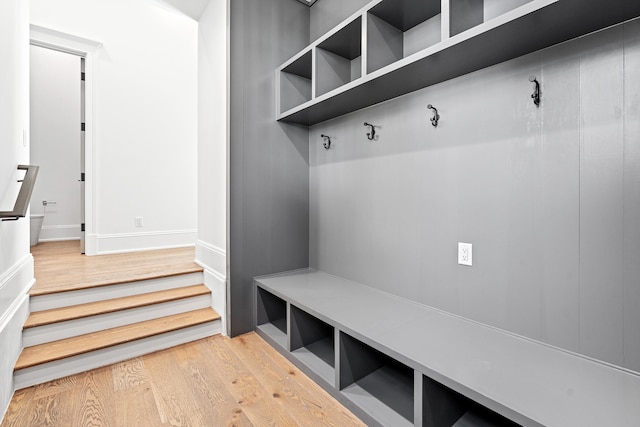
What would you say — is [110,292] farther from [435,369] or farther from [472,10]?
[472,10]

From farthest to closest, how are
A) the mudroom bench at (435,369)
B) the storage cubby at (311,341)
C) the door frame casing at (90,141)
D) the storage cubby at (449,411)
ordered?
the door frame casing at (90,141) → the storage cubby at (311,341) → the storage cubby at (449,411) → the mudroom bench at (435,369)

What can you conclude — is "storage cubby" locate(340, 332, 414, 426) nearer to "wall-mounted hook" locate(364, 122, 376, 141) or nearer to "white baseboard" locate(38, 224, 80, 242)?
"wall-mounted hook" locate(364, 122, 376, 141)

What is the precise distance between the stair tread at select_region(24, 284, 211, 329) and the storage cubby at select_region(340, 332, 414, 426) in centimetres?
144

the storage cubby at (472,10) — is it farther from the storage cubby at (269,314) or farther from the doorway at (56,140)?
the doorway at (56,140)

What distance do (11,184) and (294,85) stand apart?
198 centimetres

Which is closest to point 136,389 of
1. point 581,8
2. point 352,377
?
point 352,377

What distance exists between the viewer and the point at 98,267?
2811mm

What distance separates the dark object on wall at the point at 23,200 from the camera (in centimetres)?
152

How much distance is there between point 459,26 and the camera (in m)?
1.36

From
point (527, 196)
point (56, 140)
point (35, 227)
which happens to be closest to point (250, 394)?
point (527, 196)

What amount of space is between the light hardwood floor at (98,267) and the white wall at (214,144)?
13.2 inches

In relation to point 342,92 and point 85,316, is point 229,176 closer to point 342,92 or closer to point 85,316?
point 342,92

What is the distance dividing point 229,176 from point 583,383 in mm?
2169

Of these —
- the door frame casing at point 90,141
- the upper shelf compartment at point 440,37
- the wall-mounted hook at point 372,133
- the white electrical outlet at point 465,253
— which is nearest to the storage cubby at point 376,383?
the white electrical outlet at point 465,253
